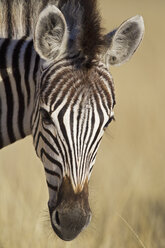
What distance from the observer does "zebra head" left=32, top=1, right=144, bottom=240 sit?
4828 mm

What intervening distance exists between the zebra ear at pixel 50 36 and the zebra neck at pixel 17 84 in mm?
429

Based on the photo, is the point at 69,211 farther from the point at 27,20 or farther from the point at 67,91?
the point at 27,20

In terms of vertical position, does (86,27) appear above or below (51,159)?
above

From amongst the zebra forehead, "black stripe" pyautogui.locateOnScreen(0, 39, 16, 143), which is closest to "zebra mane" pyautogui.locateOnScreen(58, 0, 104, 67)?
the zebra forehead

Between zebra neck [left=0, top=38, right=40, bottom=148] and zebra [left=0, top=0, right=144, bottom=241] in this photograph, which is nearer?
zebra [left=0, top=0, right=144, bottom=241]

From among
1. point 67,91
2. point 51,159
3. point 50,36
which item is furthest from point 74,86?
point 51,159

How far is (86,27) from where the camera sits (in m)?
5.11

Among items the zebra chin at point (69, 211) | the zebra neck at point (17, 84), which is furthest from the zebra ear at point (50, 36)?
the zebra chin at point (69, 211)

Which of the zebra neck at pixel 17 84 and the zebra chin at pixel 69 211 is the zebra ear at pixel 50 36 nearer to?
the zebra neck at pixel 17 84

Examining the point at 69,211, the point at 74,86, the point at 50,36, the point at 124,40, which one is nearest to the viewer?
the point at 69,211

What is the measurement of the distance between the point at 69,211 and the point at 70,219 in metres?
0.06

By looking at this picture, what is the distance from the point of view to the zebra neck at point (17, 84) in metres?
5.58

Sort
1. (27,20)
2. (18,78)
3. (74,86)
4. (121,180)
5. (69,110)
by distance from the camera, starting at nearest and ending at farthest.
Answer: (69,110) → (74,86) → (18,78) → (27,20) → (121,180)

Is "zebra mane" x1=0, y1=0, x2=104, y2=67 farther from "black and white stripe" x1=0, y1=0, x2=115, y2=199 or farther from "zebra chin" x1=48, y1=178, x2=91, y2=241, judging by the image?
"zebra chin" x1=48, y1=178, x2=91, y2=241
